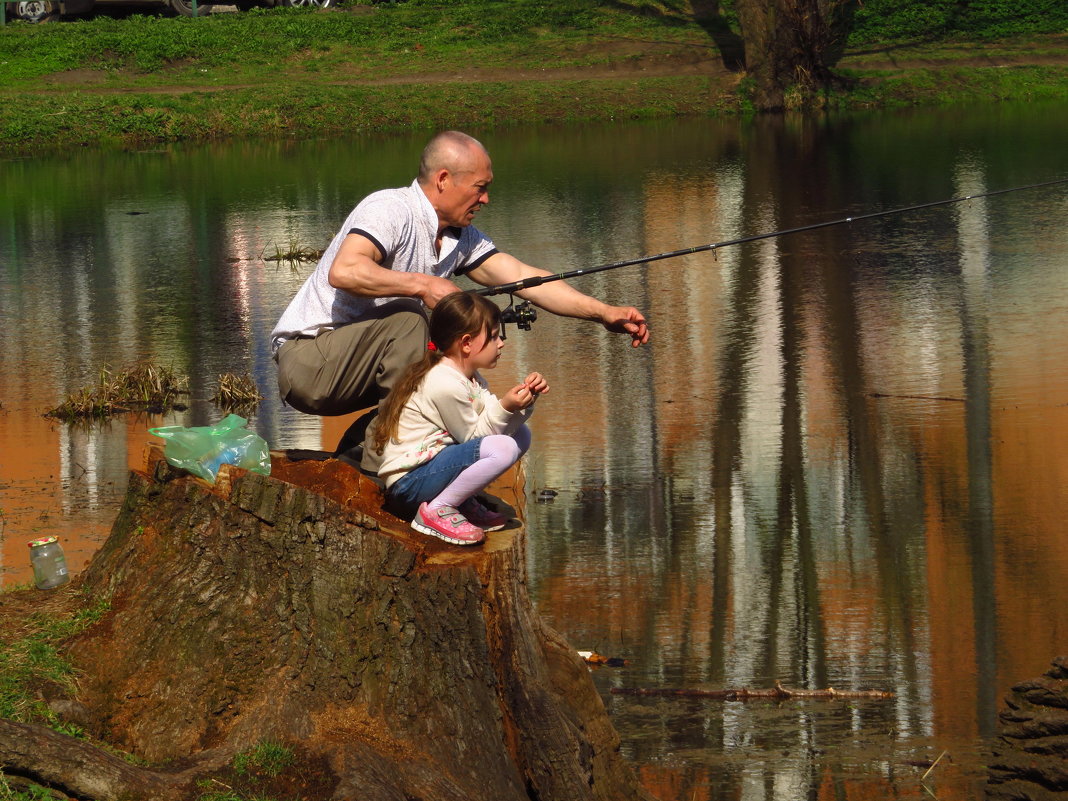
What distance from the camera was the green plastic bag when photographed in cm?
495

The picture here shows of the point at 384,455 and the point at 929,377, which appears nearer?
the point at 384,455

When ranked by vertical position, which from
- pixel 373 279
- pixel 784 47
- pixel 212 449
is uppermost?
pixel 784 47

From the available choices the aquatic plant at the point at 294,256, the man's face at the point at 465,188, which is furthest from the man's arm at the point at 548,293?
the aquatic plant at the point at 294,256

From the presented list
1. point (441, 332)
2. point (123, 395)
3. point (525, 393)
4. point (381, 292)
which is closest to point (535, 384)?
point (525, 393)

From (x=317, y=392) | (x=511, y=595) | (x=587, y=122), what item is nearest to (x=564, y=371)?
(x=317, y=392)

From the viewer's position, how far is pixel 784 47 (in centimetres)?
2761

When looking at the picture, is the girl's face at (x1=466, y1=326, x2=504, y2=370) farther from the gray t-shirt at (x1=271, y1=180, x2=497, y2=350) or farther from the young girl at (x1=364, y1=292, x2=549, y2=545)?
the gray t-shirt at (x1=271, y1=180, x2=497, y2=350)

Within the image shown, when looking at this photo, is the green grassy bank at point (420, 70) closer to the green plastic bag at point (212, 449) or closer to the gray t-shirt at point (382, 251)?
the gray t-shirt at point (382, 251)

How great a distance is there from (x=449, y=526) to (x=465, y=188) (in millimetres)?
1308

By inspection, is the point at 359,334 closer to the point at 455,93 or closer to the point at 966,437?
the point at 966,437

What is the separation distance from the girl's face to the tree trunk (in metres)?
22.7

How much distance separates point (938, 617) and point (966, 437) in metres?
2.49

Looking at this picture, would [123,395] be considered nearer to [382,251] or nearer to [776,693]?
[382,251]

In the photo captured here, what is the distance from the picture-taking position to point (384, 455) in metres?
5.20
